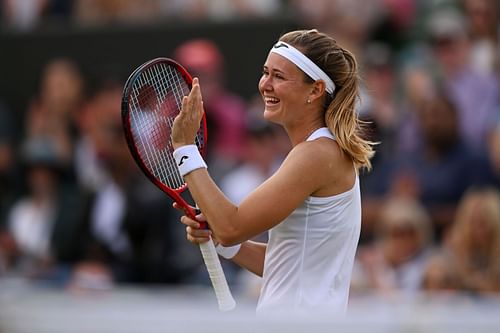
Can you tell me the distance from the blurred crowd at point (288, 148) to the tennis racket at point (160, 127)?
2.18 meters

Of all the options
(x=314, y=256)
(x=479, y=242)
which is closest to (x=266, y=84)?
(x=314, y=256)

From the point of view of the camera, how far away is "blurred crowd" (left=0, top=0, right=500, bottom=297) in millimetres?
7719

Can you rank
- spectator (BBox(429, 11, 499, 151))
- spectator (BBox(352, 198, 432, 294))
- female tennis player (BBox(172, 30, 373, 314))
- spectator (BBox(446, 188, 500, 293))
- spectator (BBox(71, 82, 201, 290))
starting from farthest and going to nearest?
spectator (BBox(71, 82, 201, 290))
spectator (BBox(429, 11, 499, 151))
spectator (BBox(352, 198, 432, 294))
spectator (BBox(446, 188, 500, 293))
female tennis player (BBox(172, 30, 373, 314))

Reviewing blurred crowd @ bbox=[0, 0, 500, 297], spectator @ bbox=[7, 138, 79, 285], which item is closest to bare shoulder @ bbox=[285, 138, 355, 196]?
blurred crowd @ bbox=[0, 0, 500, 297]

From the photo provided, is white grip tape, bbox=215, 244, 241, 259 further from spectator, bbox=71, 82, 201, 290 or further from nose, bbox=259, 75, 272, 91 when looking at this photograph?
spectator, bbox=71, 82, 201, 290

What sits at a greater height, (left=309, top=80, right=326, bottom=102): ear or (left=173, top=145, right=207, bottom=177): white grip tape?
(left=309, top=80, right=326, bottom=102): ear

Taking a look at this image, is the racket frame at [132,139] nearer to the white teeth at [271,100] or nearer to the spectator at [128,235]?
the white teeth at [271,100]

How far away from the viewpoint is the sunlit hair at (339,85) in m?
4.52

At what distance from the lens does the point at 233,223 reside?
429 cm

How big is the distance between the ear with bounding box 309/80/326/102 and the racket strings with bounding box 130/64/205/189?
0.54 metres

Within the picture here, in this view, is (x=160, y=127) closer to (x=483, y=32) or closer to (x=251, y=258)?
(x=251, y=258)

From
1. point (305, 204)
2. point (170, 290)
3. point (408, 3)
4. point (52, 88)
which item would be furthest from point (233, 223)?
point (52, 88)

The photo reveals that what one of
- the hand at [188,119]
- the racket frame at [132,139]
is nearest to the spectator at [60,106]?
the racket frame at [132,139]

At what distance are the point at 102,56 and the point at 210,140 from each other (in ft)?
7.19
